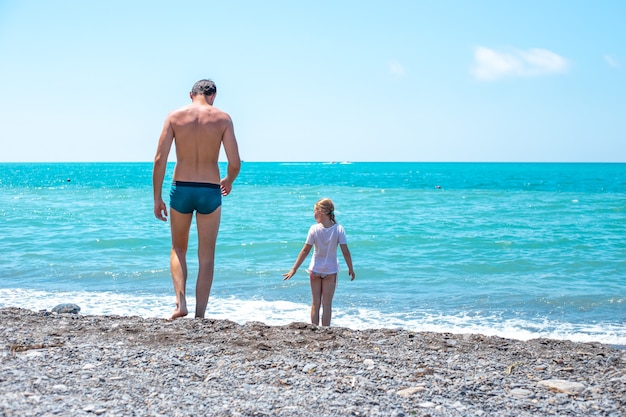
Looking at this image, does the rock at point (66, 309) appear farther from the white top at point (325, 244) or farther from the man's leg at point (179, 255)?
the white top at point (325, 244)

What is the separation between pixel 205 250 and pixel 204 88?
1509mm

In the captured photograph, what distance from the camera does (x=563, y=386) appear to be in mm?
4000

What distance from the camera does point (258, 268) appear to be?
12125mm

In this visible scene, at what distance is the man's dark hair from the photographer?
5.79 m

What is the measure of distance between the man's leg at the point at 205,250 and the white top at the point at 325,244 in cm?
115

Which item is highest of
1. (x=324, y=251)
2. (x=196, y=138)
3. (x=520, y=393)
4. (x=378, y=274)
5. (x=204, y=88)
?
(x=204, y=88)

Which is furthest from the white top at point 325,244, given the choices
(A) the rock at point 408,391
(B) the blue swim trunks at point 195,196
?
(A) the rock at point 408,391

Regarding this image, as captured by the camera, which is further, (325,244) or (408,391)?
(325,244)

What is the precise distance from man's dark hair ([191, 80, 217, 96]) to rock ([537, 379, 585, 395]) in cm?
374

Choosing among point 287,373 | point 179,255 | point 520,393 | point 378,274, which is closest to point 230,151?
point 179,255

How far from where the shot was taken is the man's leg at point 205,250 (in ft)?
18.7

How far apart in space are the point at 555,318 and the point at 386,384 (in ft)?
18.1

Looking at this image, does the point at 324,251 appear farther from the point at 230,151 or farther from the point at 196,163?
the point at 196,163

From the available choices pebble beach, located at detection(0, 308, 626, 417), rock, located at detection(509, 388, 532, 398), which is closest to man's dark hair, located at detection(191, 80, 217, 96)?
pebble beach, located at detection(0, 308, 626, 417)
